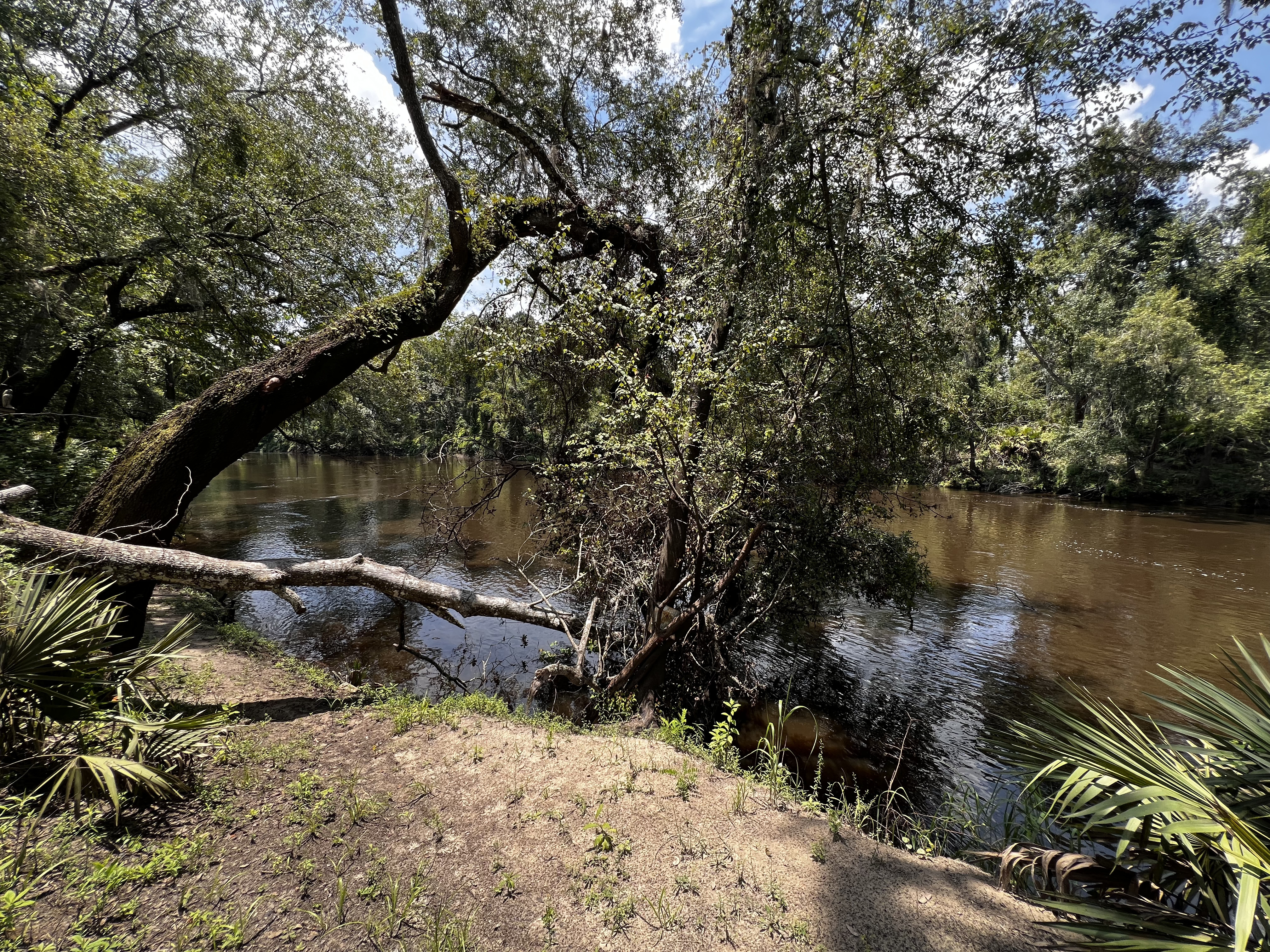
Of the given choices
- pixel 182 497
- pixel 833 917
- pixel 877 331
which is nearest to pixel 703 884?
pixel 833 917

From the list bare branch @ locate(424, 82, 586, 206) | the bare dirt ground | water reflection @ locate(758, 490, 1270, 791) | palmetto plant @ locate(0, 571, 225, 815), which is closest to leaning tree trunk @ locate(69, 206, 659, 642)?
bare branch @ locate(424, 82, 586, 206)

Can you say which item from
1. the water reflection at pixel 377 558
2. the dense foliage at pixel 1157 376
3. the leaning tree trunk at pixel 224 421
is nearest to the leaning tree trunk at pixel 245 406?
the leaning tree trunk at pixel 224 421

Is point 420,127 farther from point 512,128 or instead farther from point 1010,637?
point 1010,637

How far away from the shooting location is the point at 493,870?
102 inches

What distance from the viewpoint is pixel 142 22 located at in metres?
8.30

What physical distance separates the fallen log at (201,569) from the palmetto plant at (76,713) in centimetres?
110

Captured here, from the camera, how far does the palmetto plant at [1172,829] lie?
1778 mm

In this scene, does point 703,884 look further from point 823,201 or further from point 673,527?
point 823,201

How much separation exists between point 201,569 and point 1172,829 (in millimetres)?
6641

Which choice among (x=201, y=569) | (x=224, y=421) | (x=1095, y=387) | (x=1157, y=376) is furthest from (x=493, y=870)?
(x=1095, y=387)

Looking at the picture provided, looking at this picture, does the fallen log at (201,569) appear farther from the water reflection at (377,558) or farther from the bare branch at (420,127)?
the bare branch at (420,127)

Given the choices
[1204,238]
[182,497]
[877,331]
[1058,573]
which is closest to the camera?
[182,497]

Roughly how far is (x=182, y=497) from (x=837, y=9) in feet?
27.4

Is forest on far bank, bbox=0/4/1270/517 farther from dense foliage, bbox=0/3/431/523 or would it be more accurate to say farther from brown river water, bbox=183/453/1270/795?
brown river water, bbox=183/453/1270/795
